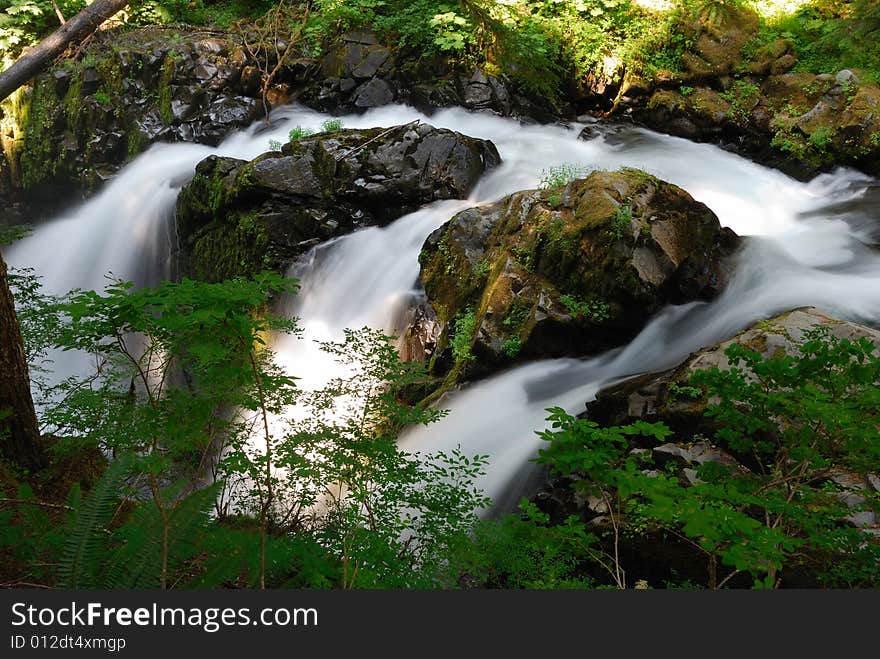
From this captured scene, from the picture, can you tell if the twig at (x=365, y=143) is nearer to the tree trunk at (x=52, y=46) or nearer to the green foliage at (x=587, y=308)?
the tree trunk at (x=52, y=46)

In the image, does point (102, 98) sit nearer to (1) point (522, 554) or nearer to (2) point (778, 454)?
(1) point (522, 554)

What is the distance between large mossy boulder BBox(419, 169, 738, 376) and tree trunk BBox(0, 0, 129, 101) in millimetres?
4784

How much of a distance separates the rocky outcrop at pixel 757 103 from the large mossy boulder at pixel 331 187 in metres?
4.53

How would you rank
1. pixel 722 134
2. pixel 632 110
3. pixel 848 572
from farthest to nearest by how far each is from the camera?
pixel 632 110
pixel 722 134
pixel 848 572

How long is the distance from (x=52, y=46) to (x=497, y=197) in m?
5.60

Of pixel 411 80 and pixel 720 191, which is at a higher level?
pixel 411 80

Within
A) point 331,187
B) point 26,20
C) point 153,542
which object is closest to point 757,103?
point 331,187

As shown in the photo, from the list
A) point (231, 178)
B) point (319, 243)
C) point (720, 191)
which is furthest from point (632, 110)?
point (231, 178)

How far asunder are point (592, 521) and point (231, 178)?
7.32 meters

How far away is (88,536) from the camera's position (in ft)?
8.67

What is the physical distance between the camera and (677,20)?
11.9 m

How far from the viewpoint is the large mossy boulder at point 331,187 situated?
28.6ft

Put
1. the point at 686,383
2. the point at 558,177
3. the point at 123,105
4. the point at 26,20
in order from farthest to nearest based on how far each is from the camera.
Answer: the point at 26,20 < the point at 123,105 < the point at 558,177 < the point at 686,383

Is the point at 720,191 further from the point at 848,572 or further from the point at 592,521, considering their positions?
the point at 848,572
